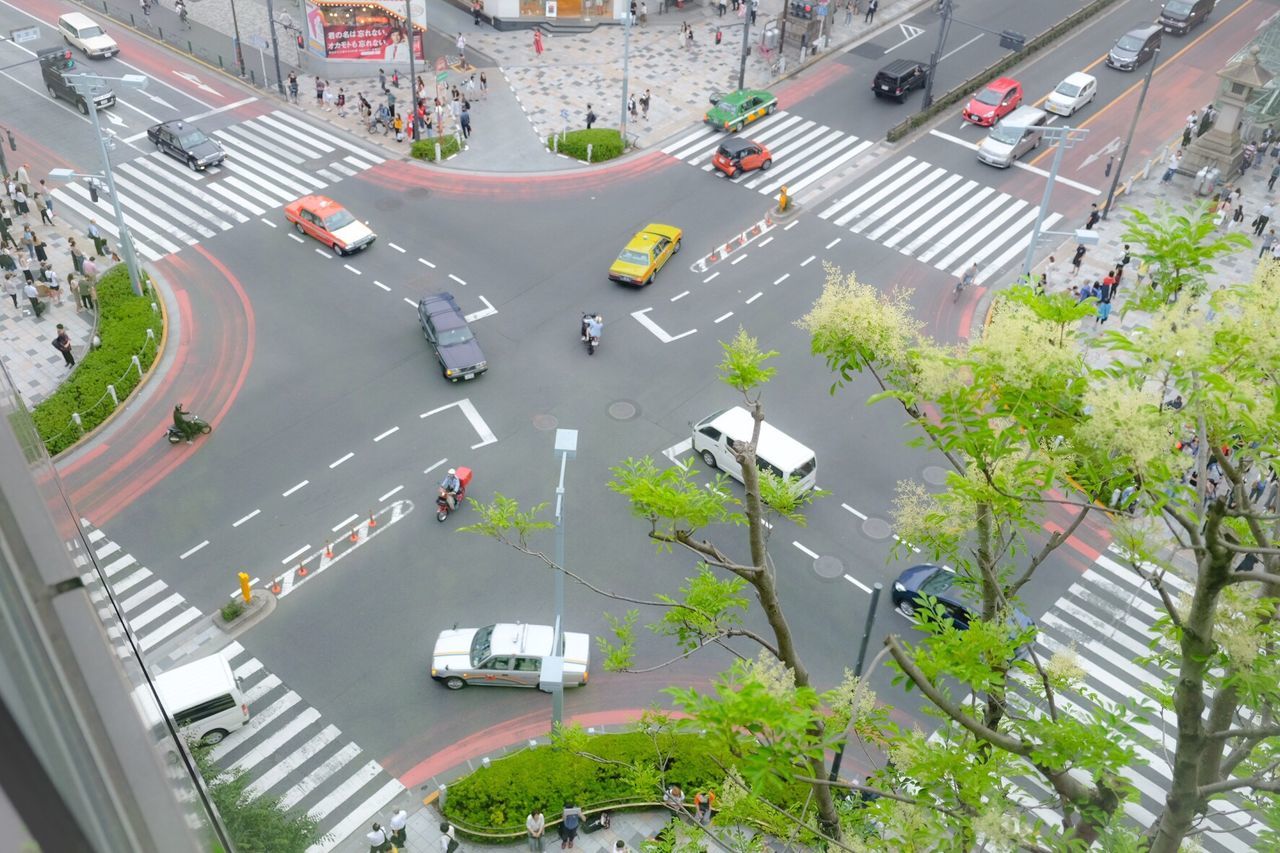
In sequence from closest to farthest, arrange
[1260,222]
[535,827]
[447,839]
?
[535,827] < [447,839] < [1260,222]

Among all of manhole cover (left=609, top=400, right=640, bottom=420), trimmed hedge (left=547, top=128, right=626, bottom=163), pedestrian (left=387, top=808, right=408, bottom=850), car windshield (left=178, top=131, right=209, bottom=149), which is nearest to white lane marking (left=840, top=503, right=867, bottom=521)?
manhole cover (left=609, top=400, right=640, bottom=420)

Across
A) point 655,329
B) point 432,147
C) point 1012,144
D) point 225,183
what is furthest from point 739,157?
point 225,183

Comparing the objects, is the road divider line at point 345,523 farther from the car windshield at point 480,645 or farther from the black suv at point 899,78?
the black suv at point 899,78

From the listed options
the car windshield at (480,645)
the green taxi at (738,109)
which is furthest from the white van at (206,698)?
the green taxi at (738,109)

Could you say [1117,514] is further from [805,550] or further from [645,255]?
[645,255]

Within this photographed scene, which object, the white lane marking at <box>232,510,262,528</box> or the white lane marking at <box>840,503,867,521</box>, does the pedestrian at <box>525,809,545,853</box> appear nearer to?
the white lane marking at <box>232,510,262,528</box>

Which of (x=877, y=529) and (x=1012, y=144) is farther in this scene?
(x=1012, y=144)
